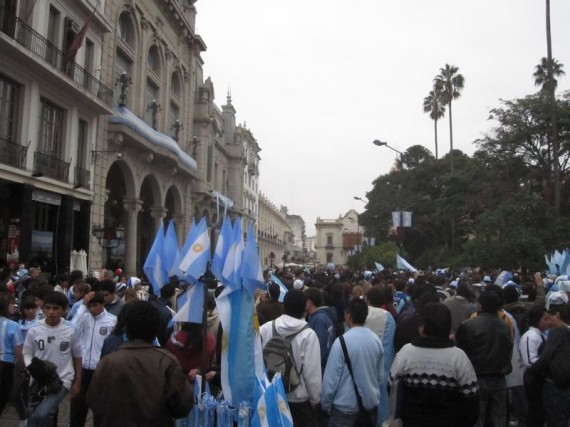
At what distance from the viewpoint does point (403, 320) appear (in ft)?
21.6

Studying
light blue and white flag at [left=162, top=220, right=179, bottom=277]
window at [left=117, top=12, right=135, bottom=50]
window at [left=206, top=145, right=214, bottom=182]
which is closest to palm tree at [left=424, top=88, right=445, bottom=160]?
window at [left=206, top=145, right=214, bottom=182]

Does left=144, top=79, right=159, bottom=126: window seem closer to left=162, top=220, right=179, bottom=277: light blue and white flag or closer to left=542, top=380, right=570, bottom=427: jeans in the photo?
left=162, top=220, right=179, bottom=277: light blue and white flag

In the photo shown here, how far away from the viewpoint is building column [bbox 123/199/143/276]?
26.3m

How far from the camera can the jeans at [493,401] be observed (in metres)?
5.88

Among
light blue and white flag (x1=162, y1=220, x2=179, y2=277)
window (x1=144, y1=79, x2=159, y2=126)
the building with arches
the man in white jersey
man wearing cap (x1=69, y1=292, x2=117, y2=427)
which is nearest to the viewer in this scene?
the man in white jersey

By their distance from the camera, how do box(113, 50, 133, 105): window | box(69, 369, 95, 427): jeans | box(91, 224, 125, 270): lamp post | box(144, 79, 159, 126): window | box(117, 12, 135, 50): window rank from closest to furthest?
box(69, 369, 95, 427): jeans, box(91, 224, 125, 270): lamp post, box(113, 50, 133, 105): window, box(117, 12, 135, 50): window, box(144, 79, 159, 126): window

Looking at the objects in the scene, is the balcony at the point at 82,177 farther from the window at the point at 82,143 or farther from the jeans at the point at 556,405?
the jeans at the point at 556,405

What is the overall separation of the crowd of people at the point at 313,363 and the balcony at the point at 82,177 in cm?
1451

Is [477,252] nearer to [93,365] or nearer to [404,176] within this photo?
[93,365]

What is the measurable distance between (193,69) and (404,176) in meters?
26.8

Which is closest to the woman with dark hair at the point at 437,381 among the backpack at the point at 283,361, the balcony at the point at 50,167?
the backpack at the point at 283,361

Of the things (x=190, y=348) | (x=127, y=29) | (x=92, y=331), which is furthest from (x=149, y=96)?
(x=190, y=348)

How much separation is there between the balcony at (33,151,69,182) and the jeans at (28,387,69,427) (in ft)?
43.4

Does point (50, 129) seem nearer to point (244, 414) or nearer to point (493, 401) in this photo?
point (244, 414)
